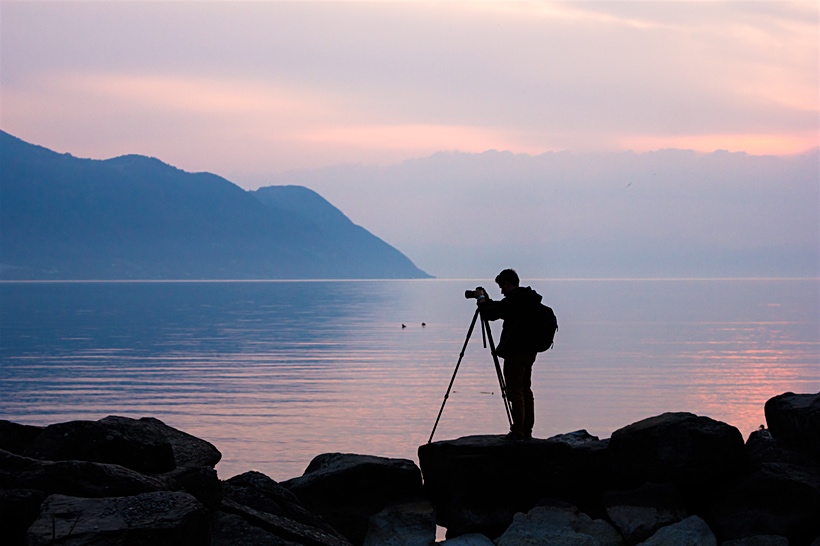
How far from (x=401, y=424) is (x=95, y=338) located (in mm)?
41547

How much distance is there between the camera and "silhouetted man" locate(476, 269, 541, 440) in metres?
13.4

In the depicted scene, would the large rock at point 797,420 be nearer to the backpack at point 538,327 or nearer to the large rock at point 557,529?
the large rock at point 557,529

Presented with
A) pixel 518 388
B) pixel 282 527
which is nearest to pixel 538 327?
pixel 518 388

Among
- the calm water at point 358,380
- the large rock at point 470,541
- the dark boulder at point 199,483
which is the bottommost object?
the calm water at point 358,380

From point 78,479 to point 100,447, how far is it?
1.34 metres

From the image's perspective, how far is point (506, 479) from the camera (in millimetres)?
12797

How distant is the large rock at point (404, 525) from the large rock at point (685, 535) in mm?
2631

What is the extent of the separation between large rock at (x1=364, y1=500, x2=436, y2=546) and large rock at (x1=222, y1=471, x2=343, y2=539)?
840 millimetres

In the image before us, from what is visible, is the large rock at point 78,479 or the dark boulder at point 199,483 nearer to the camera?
the large rock at point 78,479

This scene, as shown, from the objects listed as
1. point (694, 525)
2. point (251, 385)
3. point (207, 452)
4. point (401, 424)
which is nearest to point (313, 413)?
point (401, 424)

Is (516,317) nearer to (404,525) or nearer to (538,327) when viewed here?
(538,327)

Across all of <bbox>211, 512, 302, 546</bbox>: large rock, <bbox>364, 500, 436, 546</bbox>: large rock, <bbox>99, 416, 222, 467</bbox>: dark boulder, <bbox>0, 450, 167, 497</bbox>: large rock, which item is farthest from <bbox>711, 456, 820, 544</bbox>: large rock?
<bbox>0, 450, 167, 497</bbox>: large rock

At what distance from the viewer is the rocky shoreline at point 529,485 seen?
36.5ft

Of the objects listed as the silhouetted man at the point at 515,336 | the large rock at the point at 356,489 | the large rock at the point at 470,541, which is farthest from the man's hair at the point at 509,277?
the large rock at the point at 470,541
